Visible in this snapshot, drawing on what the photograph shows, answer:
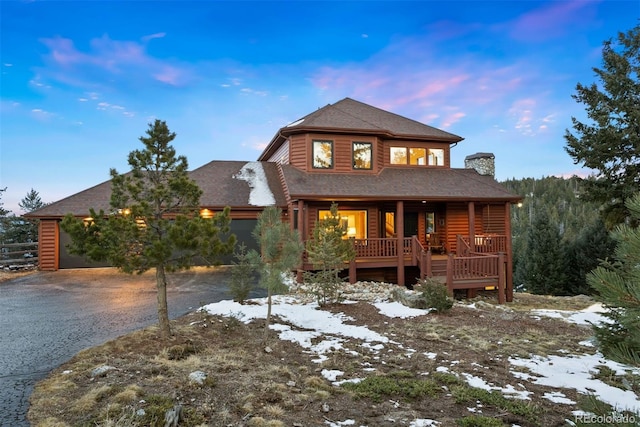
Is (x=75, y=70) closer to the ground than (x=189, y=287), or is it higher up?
higher up

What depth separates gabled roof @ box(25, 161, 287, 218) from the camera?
619 inches

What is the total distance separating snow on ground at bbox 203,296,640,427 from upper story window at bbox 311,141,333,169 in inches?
278

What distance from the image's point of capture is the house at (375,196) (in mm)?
13430

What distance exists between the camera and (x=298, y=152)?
15578 millimetres

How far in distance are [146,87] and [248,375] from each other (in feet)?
80.0

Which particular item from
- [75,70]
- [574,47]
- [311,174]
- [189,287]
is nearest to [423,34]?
[574,47]

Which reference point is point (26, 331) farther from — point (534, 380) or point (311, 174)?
point (311, 174)

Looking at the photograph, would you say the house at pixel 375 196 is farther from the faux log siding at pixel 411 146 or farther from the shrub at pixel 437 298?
the shrub at pixel 437 298

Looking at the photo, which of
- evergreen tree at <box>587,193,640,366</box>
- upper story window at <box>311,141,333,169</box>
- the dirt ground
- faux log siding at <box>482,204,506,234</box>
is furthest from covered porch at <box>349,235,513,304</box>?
evergreen tree at <box>587,193,640,366</box>

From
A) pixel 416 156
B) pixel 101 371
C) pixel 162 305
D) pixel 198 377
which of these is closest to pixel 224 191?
pixel 416 156

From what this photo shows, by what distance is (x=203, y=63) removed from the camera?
23281 millimetres

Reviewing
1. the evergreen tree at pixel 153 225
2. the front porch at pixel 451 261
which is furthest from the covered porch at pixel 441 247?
the evergreen tree at pixel 153 225

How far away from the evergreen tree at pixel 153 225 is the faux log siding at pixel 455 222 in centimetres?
1353

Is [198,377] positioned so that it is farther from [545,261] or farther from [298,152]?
[545,261]
